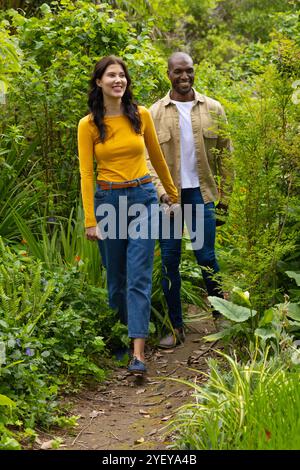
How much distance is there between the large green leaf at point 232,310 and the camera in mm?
4914

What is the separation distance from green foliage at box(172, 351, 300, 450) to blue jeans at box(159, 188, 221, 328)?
188 centimetres

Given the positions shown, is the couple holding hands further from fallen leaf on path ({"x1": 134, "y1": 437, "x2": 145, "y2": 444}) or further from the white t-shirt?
fallen leaf on path ({"x1": 134, "y1": 437, "x2": 145, "y2": 444})

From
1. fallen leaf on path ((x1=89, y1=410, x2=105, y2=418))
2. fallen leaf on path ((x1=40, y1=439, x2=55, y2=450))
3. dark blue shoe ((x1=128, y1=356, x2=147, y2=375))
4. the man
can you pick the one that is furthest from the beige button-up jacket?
fallen leaf on path ((x1=40, y1=439, x2=55, y2=450))

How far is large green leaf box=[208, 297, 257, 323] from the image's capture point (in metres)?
4.91

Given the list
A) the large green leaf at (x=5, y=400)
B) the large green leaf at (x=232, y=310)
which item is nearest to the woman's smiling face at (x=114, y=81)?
the large green leaf at (x=232, y=310)

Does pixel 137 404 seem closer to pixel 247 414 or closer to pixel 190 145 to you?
pixel 247 414

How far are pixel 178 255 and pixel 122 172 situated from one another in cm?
102

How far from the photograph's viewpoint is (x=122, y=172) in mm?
5438

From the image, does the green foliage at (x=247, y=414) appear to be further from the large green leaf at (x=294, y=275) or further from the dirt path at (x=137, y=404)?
the large green leaf at (x=294, y=275)

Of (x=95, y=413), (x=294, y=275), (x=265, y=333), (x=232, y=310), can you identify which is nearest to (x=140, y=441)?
(x=95, y=413)

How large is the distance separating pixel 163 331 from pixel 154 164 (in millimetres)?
1427

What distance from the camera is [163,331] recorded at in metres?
6.41

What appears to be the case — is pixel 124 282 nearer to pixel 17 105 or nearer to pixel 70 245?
pixel 70 245
